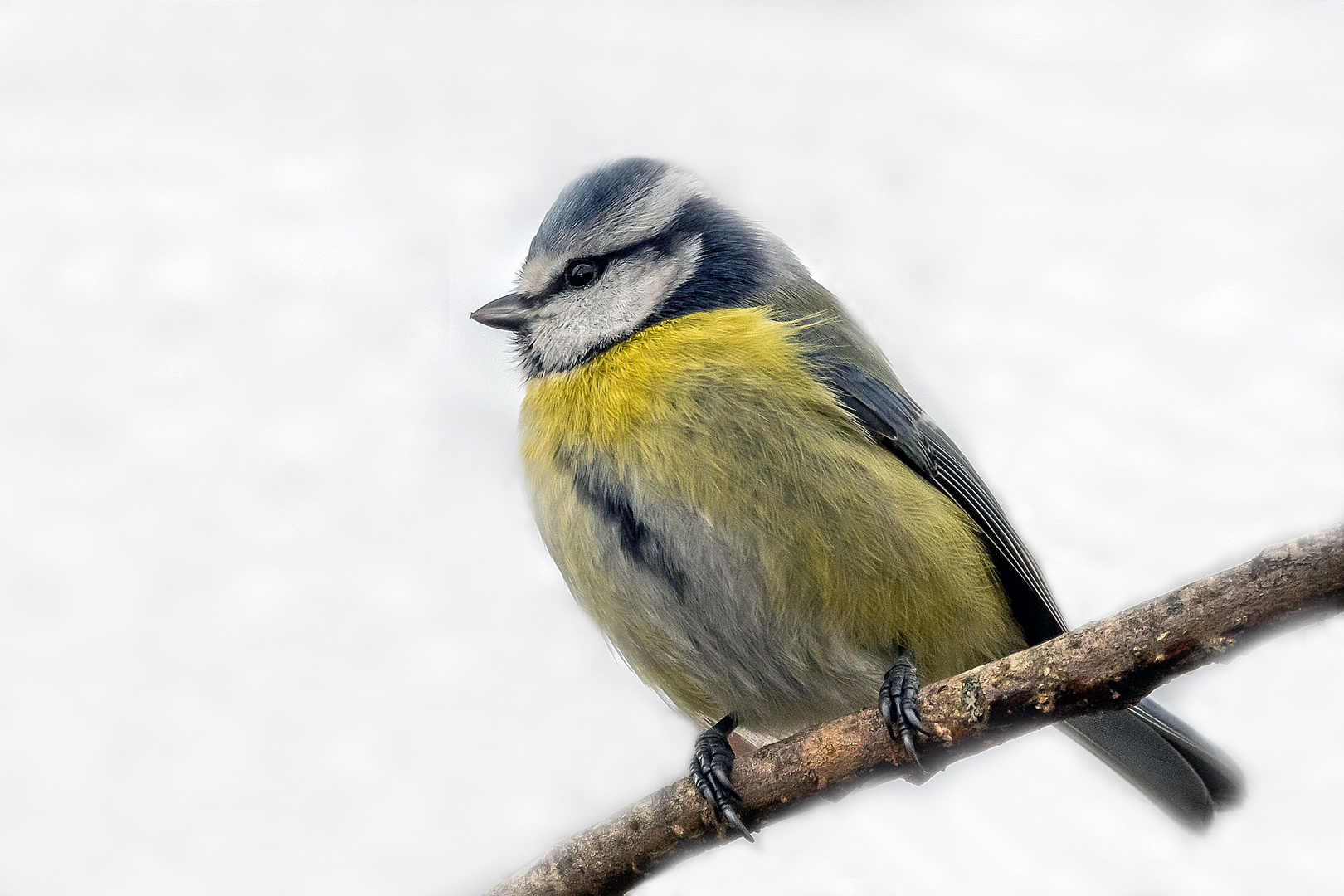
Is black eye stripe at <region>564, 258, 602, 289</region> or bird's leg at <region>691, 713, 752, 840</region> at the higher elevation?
black eye stripe at <region>564, 258, 602, 289</region>

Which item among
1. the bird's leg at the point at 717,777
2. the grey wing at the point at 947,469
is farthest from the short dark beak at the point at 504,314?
the bird's leg at the point at 717,777

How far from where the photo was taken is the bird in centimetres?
271

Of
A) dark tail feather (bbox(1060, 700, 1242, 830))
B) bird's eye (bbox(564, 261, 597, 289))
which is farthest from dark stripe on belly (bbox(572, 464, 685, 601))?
dark tail feather (bbox(1060, 700, 1242, 830))

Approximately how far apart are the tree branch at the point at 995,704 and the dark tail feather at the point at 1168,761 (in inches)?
33.5

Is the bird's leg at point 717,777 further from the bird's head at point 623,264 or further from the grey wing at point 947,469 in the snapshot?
the bird's head at point 623,264

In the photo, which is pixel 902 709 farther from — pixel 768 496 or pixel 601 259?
pixel 601 259

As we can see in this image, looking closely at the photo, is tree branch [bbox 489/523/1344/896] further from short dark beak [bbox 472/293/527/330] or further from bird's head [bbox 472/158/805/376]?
short dark beak [bbox 472/293/527/330]

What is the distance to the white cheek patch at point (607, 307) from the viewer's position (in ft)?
10.1

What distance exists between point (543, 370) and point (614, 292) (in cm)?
29

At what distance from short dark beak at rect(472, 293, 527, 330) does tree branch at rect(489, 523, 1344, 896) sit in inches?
53.6

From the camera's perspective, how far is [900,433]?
296 cm

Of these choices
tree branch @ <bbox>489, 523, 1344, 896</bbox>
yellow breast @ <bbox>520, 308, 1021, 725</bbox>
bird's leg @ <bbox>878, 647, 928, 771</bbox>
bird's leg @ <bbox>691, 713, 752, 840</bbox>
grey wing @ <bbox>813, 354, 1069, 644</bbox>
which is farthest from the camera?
grey wing @ <bbox>813, 354, 1069, 644</bbox>

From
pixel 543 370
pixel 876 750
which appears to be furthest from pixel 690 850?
pixel 543 370

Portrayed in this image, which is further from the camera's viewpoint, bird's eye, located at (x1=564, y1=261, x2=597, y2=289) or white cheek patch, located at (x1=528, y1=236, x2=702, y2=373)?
bird's eye, located at (x1=564, y1=261, x2=597, y2=289)
